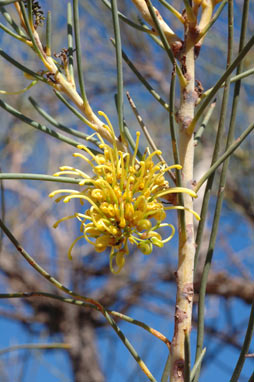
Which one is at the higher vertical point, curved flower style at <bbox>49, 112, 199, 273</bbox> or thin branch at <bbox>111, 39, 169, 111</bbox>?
thin branch at <bbox>111, 39, 169, 111</bbox>

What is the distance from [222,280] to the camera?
200 cm

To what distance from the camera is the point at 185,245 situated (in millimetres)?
447

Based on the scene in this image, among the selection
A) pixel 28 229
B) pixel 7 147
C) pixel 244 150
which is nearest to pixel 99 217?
pixel 244 150

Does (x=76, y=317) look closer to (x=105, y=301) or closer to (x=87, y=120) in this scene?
(x=105, y=301)

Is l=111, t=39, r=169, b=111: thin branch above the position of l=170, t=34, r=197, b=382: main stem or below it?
above

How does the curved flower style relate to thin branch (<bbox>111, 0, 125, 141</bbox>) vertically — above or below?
below

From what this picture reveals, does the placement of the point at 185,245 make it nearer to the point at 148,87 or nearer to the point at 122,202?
the point at 122,202

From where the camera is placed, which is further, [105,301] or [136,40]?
[105,301]

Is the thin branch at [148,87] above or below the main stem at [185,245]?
above

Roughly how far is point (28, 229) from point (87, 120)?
237 cm

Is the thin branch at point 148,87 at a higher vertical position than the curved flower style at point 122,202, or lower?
higher

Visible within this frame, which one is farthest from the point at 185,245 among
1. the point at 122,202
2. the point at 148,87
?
the point at 148,87

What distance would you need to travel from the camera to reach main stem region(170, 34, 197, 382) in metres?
0.42

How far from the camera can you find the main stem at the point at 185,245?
0.42 m
